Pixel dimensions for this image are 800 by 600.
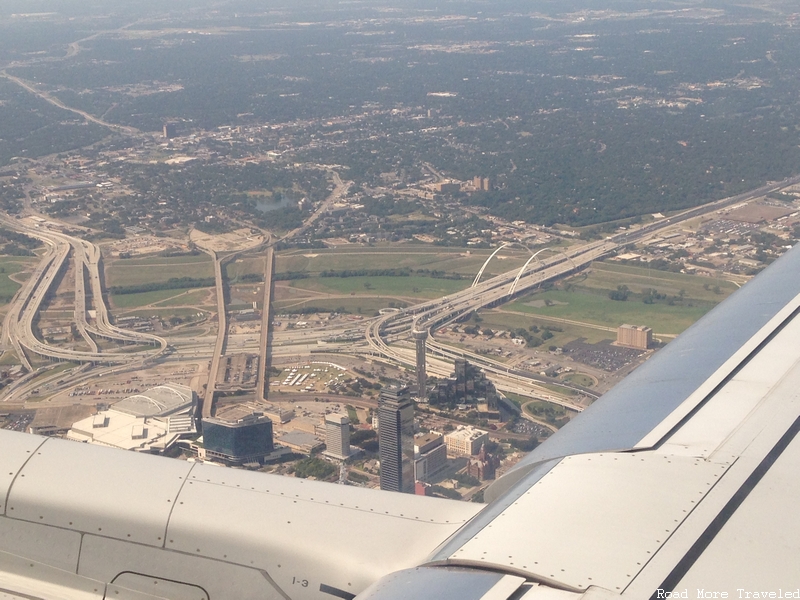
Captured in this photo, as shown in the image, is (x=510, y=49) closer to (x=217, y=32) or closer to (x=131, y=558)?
(x=217, y=32)

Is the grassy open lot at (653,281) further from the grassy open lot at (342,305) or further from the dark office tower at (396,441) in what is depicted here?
the dark office tower at (396,441)

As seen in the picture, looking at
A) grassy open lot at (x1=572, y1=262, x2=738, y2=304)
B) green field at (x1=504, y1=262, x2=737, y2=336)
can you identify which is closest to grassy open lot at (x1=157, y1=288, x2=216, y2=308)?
green field at (x1=504, y1=262, x2=737, y2=336)

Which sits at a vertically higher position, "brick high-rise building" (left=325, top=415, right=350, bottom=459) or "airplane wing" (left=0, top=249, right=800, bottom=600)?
"airplane wing" (left=0, top=249, right=800, bottom=600)

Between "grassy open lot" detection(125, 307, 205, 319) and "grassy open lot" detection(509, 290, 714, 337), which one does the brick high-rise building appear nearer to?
→ "grassy open lot" detection(509, 290, 714, 337)

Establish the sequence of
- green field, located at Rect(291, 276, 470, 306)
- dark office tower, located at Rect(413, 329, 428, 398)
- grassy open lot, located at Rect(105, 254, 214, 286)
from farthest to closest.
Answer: grassy open lot, located at Rect(105, 254, 214, 286) < green field, located at Rect(291, 276, 470, 306) < dark office tower, located at Rect(413, 329, 428, 398)

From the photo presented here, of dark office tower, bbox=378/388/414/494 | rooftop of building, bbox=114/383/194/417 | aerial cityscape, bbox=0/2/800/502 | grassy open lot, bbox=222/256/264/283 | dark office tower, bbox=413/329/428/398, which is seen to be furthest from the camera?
grassy open lot, bbox=222/256/264/283

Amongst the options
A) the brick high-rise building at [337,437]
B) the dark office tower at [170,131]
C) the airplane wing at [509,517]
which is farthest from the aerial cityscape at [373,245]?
the airplane wing at [509,517]

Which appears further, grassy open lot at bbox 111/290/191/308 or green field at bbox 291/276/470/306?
green field at bbox 291/276/470/306

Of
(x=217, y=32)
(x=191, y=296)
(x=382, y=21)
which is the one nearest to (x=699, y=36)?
(x=382, y=21)
